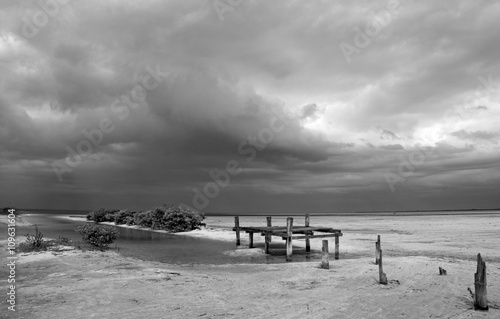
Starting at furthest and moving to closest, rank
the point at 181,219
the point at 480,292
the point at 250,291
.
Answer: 1. the point at 181,219
2. the point at 250,291
3. the point at 480,292

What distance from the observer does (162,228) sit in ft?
181

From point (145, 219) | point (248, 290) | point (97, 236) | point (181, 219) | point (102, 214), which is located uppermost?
point (97, 236)

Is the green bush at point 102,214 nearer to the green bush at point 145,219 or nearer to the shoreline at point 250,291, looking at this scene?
the green bush at point 145,219

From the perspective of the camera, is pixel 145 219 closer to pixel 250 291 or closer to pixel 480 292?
pixel 250 291

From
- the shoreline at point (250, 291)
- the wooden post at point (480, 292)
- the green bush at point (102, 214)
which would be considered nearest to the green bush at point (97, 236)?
the shoreline at point (250, 291)

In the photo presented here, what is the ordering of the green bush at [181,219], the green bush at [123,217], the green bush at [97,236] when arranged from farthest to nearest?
the green bush at [123,217]
the green bush at [181,219]
the green bush at [97,236]

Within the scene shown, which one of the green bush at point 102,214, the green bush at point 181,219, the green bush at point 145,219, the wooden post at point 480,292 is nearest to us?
the wooden post at point 480,292

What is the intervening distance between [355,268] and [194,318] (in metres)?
11.1

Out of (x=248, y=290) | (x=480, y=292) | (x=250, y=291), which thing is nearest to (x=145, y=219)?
(x=248, y=290)

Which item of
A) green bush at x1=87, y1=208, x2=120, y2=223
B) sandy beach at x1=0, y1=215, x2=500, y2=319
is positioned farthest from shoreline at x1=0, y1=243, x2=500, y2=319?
green bush at x1=87, y1=208, x2=120, y2=223

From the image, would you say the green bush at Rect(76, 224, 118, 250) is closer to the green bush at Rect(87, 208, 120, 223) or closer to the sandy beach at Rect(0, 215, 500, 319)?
the sandy beach at Rect(0, 215, 500, 319)

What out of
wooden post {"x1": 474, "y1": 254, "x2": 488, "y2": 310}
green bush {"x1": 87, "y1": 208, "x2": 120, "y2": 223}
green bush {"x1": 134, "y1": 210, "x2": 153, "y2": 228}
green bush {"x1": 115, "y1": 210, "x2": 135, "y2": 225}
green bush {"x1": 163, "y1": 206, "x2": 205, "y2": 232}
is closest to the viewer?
wooden post {"x1": 474, "y1": 254, "x2": 488, "y2": 310}

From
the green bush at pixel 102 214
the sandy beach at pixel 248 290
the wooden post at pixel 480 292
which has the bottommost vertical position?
the green bush at pixel 102 214

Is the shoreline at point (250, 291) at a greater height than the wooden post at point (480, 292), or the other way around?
the wooden post at point (480, 292)
